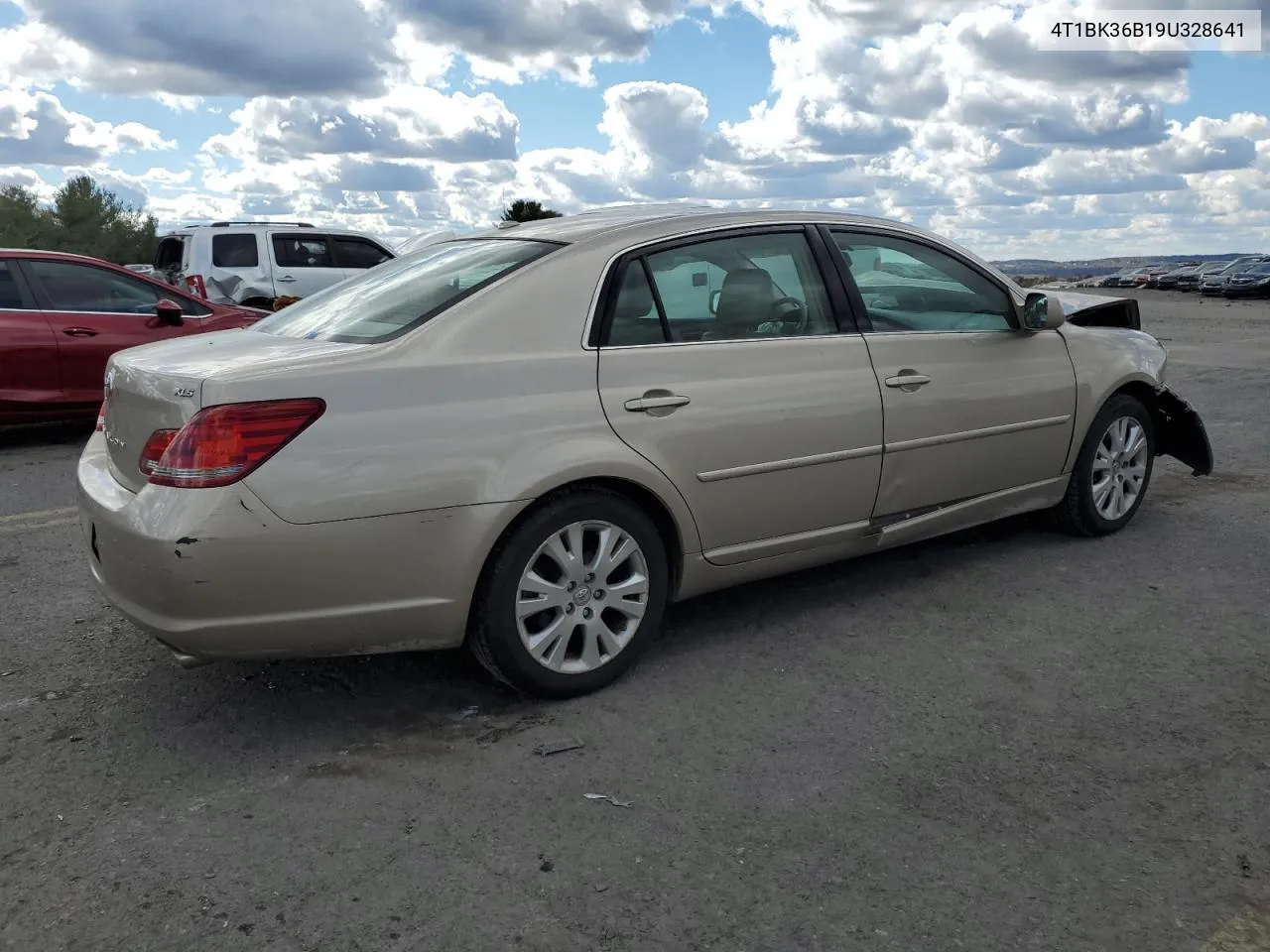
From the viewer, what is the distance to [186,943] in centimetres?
250

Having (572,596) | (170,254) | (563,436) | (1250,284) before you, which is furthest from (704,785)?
(1250,284)

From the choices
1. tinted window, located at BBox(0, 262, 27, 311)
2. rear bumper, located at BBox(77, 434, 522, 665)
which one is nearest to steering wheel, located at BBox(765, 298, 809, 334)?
rear bumper, located at BBox(77, 434, 522, 665)

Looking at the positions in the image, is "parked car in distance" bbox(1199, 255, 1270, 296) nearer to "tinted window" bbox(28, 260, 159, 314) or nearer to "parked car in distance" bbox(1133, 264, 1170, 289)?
"parked car in distance" bbox(1133, 264, 1170, 289)

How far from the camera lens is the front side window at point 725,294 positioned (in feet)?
13.0

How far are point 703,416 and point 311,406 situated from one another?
1.33 metres

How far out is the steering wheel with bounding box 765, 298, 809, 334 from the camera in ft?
14.1

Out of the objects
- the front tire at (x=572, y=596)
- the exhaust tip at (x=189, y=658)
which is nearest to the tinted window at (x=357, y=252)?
the front tire at (x=572, y=596)

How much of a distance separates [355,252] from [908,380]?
12.6 metres

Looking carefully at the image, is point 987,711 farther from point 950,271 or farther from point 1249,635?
point 950,271

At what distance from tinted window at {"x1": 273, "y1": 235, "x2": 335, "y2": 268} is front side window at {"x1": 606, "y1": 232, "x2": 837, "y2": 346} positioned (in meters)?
12.2

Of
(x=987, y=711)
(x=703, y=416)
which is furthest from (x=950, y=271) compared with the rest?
(x=987, y=711)

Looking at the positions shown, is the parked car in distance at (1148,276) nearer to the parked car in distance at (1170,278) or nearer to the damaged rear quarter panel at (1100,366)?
the parked car in distance at (1170,278)

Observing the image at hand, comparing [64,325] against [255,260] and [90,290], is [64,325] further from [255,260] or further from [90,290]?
[255,260]

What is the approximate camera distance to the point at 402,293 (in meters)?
4.05
